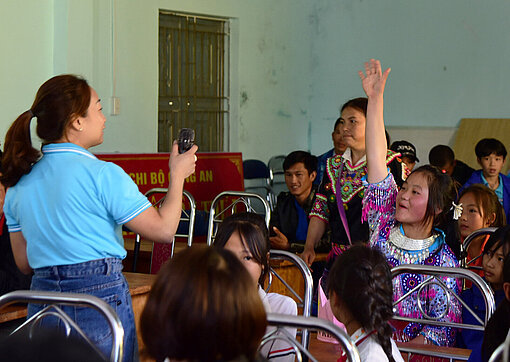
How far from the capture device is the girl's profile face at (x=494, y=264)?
96.4 inches

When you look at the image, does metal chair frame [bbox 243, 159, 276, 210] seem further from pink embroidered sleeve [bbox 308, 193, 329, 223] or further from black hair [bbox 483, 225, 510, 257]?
black hair [bbox 483, 225, 510, 257]

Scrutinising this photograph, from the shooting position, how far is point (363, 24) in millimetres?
7914

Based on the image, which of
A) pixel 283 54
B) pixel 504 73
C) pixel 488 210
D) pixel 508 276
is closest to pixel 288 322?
pixel 508 276

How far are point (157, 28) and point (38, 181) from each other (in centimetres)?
509

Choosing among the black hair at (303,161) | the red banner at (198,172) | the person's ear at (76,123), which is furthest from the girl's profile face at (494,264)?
the red banner at (198,172)

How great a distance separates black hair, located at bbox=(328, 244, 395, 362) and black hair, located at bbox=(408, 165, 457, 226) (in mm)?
790

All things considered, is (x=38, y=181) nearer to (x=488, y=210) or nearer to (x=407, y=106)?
(x=488, y=210)

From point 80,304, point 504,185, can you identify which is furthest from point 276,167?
point 80,304

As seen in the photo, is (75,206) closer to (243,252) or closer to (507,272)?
(243,252)

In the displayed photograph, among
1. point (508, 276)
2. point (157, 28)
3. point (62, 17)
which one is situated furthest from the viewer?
point (157, 28)

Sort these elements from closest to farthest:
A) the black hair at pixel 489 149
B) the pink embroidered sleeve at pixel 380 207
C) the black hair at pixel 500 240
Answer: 1. the black hair at pixel 500 240
2. the pink embroidered sleeve at pixel 380 207
3. the black hair at pixel 489 149

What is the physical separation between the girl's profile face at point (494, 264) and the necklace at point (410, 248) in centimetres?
20

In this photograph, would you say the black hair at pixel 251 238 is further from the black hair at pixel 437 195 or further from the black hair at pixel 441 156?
the black hair at pixel 441 156

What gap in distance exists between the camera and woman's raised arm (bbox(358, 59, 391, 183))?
2.43 meters
